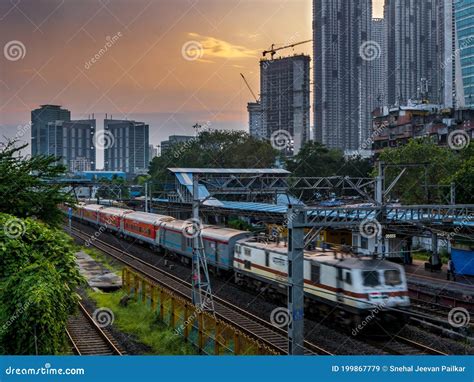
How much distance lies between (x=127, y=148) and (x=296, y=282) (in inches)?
1194

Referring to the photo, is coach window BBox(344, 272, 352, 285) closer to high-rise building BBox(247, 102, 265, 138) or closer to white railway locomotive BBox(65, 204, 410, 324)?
white railway locomotive BBox(65, 204, 410, 324)

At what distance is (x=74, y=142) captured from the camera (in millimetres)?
34812

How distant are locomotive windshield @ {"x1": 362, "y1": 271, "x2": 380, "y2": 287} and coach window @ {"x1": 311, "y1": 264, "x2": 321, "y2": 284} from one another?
115 cm

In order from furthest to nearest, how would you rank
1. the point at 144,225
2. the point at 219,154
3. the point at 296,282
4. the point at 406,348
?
the point at 219,154 < the point at 144,225 < the point at 406,348 < the point at 296,282

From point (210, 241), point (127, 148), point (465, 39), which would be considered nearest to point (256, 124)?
point (127, 148)

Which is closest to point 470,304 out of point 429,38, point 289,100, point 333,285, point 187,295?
point 333,285

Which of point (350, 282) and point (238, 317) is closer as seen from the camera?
point (350, 282)

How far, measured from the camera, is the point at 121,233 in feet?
86.6

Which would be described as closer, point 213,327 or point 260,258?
point 213,327

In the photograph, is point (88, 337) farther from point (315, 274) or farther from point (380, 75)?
point (380, 75)

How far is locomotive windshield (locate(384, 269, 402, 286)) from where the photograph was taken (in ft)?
32.4

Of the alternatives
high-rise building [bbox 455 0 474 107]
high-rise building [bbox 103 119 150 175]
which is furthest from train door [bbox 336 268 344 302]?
high-rise building [bbox 455 0 474 107]

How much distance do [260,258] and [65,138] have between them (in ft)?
72.3
